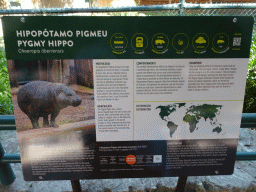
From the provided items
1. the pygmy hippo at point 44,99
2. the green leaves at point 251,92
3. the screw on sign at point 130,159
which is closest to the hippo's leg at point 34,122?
the pygmy hippo at point 44,99

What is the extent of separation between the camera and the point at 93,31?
108 centimetres

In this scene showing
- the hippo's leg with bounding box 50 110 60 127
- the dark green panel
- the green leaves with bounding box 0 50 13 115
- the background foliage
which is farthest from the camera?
the background foliage

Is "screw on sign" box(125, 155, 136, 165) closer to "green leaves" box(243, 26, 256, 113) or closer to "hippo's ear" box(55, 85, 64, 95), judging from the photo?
"hippo's ear" box(55, 85, 64, 95)

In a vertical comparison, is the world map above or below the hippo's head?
below

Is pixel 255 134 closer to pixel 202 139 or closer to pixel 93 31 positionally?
pixel 202 139

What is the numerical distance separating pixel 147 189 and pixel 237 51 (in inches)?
45.8

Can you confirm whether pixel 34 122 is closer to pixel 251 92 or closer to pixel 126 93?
pixel 126 93

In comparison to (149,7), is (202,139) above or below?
below

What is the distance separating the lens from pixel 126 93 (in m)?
1.16

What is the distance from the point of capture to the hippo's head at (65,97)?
1.14m

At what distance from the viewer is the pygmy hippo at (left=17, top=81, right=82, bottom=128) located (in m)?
1.15

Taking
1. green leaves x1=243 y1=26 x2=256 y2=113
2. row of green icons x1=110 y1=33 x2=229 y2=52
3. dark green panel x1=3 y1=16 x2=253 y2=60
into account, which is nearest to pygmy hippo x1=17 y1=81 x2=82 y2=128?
dark green panel x1=3 y1=16 x2=253 y2=60

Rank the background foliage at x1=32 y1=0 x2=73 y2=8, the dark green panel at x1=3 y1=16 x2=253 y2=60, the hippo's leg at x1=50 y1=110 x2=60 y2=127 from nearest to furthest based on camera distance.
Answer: the dark green panel at x1=3 y1=16 x2=253 y2=60, the hippo's leg at x1=50 y1=110 x2=60 y2=127, the background foliage at x1=32 y1=0 x2=73 y2=8

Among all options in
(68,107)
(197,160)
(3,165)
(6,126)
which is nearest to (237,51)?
(197,160)
